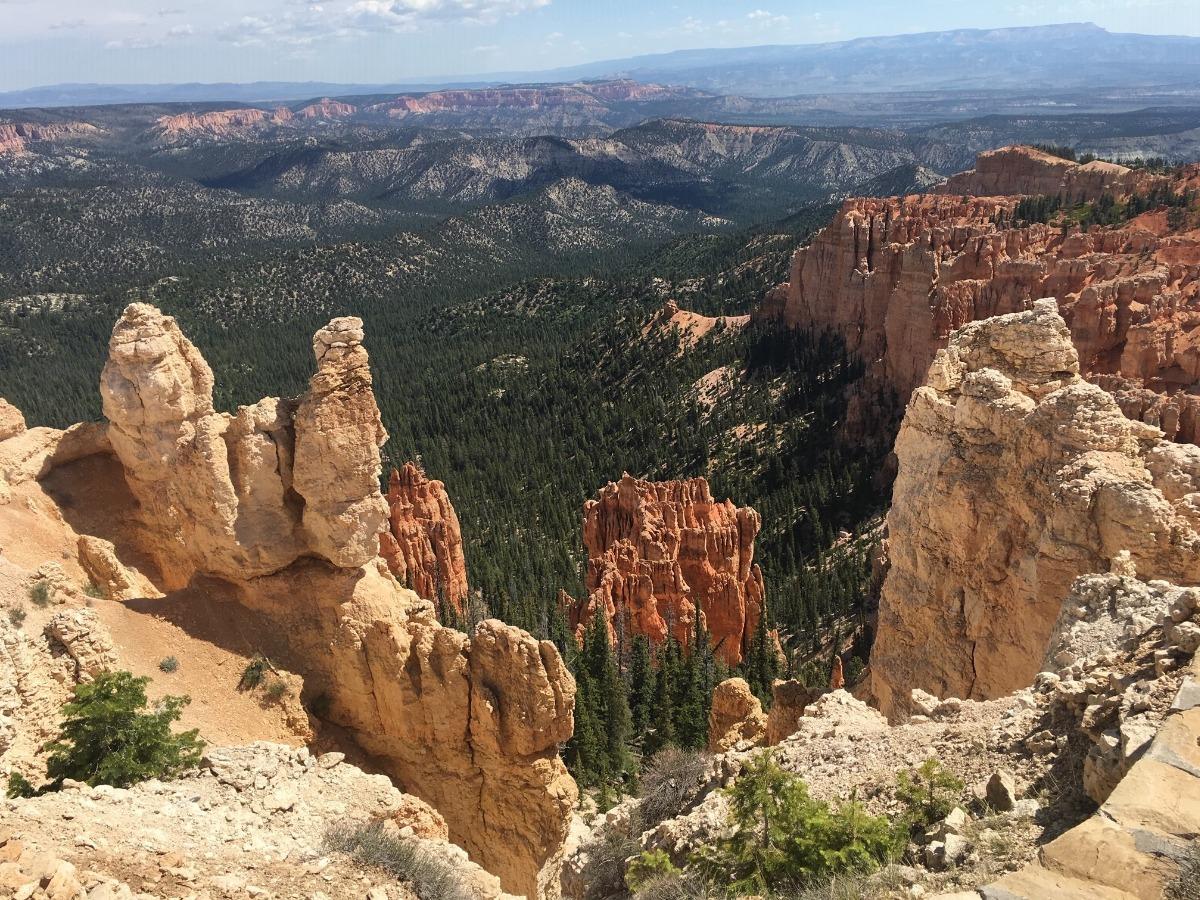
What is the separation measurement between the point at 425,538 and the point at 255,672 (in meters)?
27.4

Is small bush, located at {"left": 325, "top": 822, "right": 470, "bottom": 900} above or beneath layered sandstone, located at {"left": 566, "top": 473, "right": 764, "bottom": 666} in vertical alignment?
above

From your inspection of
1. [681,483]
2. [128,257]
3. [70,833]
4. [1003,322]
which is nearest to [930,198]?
[681,483]

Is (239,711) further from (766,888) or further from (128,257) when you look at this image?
(128,257)

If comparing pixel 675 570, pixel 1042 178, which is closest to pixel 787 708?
pixel 675 570

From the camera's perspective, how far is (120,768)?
41.1 ft

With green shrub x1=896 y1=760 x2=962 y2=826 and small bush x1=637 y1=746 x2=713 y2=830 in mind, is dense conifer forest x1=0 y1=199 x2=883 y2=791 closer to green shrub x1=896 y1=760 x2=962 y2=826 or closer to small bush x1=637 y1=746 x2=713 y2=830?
small bush x1=637 y1=746 x2=713 y2=830

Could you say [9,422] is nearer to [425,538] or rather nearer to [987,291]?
[425,538]

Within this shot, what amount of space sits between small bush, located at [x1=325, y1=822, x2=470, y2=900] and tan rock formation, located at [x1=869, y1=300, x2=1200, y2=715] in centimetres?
1002

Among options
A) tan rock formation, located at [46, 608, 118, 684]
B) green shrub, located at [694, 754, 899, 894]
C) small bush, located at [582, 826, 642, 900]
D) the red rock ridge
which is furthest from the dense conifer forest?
green shrub, located at [694, 754, 899, 894]

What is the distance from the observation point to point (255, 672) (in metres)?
17.2

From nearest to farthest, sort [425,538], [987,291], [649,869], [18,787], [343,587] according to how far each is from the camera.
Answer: [649,869], [18,787], [343,587], [425,538], [987,291]

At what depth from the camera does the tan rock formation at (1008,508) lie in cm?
1402

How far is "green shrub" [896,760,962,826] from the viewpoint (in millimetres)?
9711

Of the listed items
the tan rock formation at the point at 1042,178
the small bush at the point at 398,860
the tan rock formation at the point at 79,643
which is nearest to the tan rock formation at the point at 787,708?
the small bush at the point at 398,860
